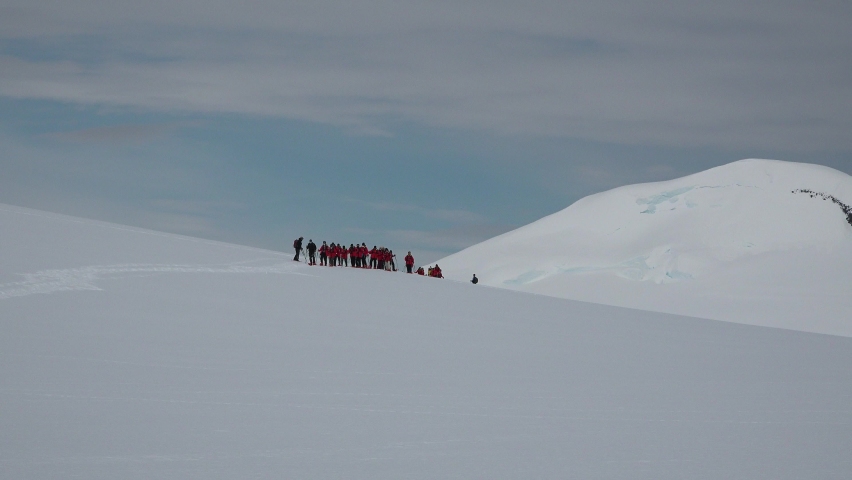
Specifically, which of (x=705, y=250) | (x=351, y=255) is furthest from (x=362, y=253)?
(x=705, y=250)

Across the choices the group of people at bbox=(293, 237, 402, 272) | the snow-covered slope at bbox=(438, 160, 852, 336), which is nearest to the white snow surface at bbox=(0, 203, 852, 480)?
the group of people at bbox=(293, 237, 402, 272)

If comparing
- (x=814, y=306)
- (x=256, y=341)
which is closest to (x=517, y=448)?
(x=256, y=341)

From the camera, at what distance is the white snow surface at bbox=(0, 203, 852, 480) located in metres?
8.82

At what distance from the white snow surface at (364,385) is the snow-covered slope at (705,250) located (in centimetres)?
2409

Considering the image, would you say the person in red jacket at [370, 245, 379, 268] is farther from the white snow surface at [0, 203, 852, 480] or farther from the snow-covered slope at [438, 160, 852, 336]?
the snow-covered slope at [438, 160, 852, 336]

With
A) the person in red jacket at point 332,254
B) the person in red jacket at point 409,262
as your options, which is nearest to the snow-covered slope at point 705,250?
the person in red jacket at point 409,262

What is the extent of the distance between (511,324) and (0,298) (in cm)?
1115

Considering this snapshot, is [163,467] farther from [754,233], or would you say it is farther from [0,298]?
[754,233]

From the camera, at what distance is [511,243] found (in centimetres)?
6531

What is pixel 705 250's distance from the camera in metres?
54.5

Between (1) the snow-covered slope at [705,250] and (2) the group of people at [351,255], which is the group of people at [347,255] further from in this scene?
(1) the snow-covered slope at [705,250]

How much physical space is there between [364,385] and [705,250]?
151 feet

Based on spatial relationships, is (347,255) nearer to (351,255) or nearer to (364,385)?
(351,255)

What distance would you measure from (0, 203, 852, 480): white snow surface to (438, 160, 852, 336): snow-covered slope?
24.1m
